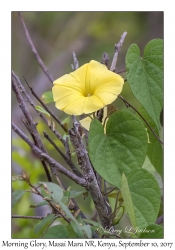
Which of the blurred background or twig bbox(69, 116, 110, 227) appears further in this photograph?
the blurred background

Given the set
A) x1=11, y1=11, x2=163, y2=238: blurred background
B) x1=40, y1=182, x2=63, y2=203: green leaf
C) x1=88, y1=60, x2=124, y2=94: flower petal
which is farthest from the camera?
x1=11, y1=11, x2=163, y2=238: blurred background

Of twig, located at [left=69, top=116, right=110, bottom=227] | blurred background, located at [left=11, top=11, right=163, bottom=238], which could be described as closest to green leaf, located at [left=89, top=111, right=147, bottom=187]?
twig, located at [left=69, top=116, right=110, bottom=227]

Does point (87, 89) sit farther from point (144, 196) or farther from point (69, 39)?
point (69, 39)

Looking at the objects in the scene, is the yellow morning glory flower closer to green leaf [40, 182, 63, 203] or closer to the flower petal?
the flower petal

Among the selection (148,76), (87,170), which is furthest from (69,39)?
(87,170)

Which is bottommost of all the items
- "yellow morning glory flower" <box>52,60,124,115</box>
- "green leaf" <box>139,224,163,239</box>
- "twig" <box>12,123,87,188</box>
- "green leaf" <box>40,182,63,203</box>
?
"green leaf" <box>139,224,163,239</box>

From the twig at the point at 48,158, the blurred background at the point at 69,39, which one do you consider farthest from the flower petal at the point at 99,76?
the blurred background at the point at 69,39

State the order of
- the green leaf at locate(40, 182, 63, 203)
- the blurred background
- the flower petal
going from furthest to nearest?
the blurred background < the flower petal < the green leaf at locate(40, 182, 63, 203)

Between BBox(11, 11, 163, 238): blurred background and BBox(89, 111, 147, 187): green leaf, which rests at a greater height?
BBox(11, 11, 163, 238): blurred background
